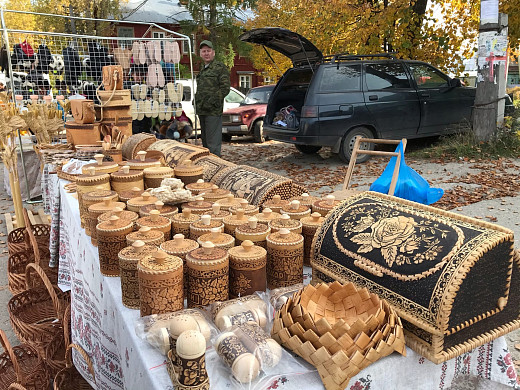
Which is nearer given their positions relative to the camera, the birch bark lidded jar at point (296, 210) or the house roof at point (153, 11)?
the birch bark lidded jar at point (296, 210)

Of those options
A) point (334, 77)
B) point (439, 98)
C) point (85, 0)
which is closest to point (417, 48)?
point (439, 98)

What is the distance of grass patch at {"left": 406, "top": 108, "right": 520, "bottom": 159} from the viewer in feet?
23.5

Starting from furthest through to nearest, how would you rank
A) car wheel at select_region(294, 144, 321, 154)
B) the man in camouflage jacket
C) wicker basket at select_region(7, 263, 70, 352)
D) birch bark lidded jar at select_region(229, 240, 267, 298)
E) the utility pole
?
car wheel at select_region(294, 144, 321, 154)
the utility pole
the man in camouflage jacket
wicker basket at select_region(7, 263, 70, 352)
birch bark lidded jar at select_region(229, 240, 267, 298)

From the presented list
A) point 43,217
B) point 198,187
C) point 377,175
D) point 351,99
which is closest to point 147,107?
point 43,217

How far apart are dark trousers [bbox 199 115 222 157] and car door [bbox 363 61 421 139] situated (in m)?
2.48

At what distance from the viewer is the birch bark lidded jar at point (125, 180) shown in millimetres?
2467

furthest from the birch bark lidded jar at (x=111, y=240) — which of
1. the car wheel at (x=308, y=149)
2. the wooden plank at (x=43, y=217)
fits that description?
the car wheel at (x=308, y=149)

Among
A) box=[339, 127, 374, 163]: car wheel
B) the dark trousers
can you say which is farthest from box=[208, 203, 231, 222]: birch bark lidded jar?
box=[339, 127, 374, 163]: car wheel

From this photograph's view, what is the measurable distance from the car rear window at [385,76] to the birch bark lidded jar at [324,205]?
220 inches

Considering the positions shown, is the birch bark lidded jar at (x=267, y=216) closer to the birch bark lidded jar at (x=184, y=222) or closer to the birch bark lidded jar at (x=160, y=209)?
the birch bark lidded jar at (x=184, y=222)

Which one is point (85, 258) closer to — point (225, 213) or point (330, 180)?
point (225, 213)

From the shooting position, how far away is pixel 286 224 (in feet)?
5.76

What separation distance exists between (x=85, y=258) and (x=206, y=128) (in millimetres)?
4583

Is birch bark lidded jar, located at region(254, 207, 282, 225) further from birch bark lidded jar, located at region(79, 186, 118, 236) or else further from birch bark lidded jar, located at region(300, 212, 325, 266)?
birch bark lidded jar, located at region(79, 186, 118, 236)
